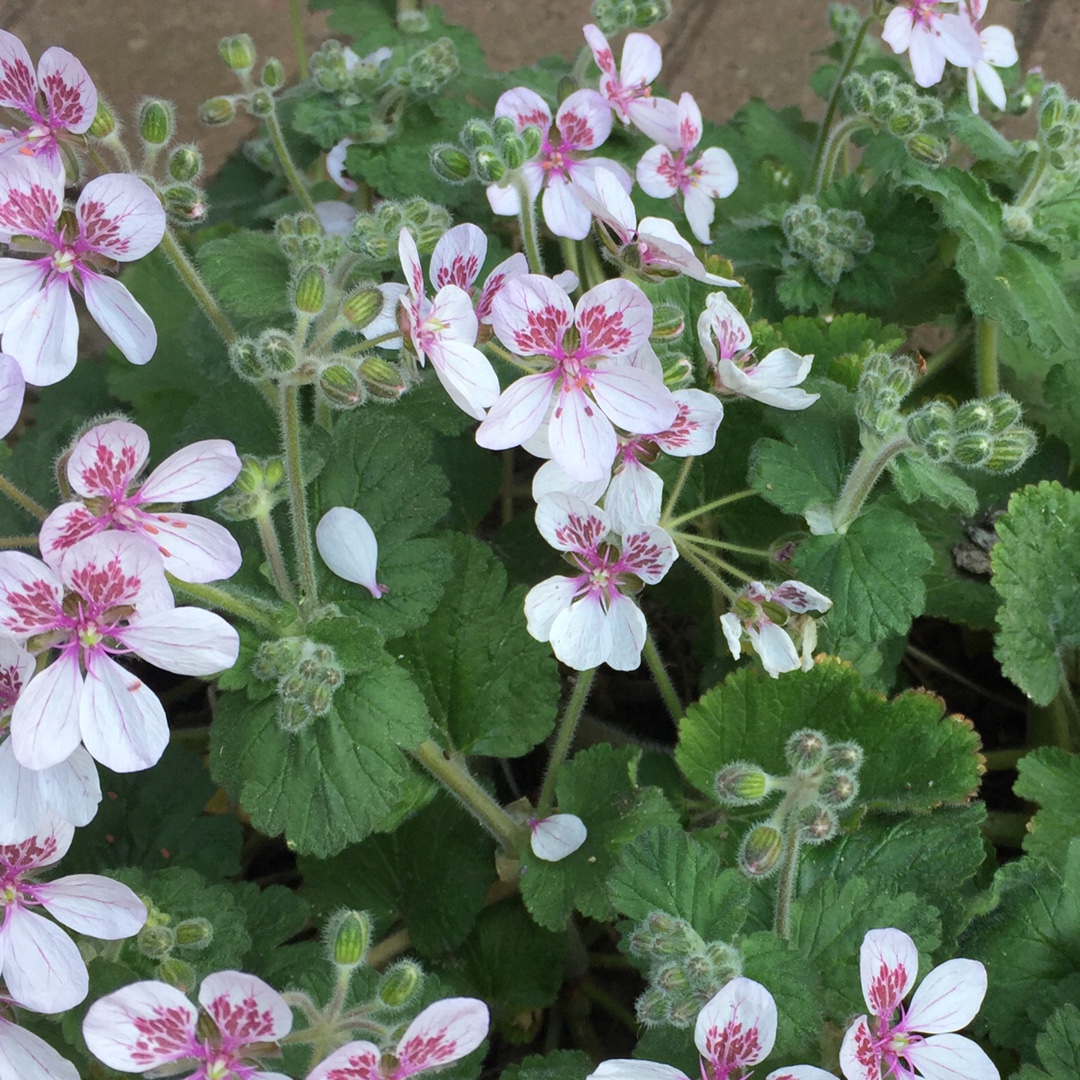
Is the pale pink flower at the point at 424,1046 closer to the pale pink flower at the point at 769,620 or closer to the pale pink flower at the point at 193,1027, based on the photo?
the pale pink flower at the point at 193,1027

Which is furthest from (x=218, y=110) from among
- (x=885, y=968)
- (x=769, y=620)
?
(x=885, y=968)

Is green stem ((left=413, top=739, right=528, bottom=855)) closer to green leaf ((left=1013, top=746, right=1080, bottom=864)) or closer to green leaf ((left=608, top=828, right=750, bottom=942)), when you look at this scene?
green leaf ((left=608, top=828, right=750, bottom=942))

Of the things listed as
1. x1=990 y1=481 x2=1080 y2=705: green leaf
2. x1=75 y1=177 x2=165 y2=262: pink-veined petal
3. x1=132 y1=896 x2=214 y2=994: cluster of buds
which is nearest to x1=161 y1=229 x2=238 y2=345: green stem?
x1=75 y1=177 x2=165 y2=262: pink-veined petal

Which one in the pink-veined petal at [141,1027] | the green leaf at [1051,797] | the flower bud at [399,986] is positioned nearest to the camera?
the pink-veined petal at [141,1027]

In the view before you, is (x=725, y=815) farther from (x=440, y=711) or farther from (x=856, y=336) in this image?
(x=856, y=336)

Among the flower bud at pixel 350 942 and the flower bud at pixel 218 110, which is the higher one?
the flower bud at pixel 218 110

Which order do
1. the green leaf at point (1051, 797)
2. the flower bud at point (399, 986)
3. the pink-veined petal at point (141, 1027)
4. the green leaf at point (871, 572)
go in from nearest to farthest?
the pink-veined petal at point (141, 1027) → the flower bud at point (399, 986) → the green leaf at point (871, 572) → the green leaf at point (1051, 797)

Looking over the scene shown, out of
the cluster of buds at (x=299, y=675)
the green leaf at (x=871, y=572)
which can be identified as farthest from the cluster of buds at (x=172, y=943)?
the green leaf at (x=871, y=572)

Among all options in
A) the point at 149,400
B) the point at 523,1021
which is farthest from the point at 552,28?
the point at 523,1021

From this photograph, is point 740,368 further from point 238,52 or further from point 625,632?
point 238,52
